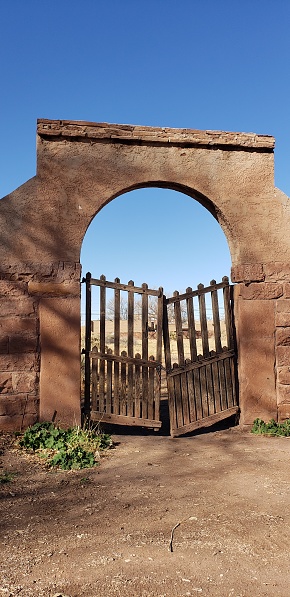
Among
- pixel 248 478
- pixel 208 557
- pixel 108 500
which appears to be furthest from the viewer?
pixel 248 478

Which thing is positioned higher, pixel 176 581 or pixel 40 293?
pixel 40 293

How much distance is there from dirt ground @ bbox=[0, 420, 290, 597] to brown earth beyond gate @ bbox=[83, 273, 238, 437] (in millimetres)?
1162

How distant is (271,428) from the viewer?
21.3 feet

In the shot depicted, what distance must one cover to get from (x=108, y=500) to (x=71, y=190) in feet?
12.9

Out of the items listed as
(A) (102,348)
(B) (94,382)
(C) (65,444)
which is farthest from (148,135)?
(C) (65,444)

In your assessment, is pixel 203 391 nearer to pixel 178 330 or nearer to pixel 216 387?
pixel 216 387

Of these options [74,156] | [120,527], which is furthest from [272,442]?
[74,156]

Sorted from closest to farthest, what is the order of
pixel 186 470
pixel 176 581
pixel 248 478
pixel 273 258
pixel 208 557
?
pixel 176 581 < pixel 208 557 < pixel 248 478 < pixel 186 470 < pixel 273 258

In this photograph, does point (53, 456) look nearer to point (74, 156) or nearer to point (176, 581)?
point (176, 581)

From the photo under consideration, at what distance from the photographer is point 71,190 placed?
249 inches

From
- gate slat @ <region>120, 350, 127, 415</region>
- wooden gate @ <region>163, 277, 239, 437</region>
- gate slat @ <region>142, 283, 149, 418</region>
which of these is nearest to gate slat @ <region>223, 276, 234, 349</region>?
wooden gate @ <region>163, 277, 239, 437</region>

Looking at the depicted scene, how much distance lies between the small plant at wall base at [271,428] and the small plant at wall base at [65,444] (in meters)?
2.01

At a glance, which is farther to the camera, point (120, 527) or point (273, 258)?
point (273, 258)

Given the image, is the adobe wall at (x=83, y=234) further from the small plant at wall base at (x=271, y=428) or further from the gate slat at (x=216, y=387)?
the gate slat at (x=216, y=387)
